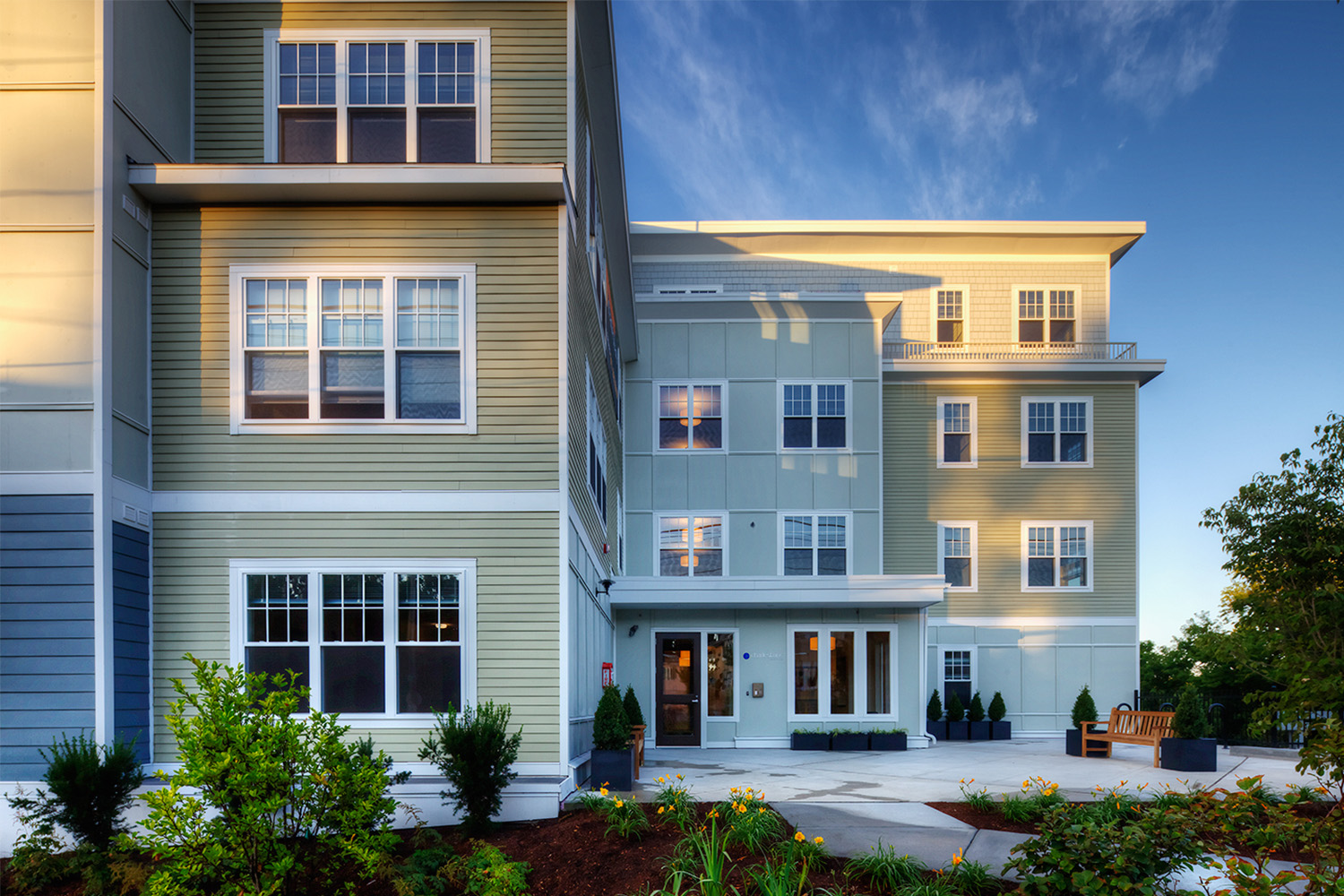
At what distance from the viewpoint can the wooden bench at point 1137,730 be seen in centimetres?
1371

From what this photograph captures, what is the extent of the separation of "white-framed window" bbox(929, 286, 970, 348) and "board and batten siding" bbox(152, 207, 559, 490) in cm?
1525

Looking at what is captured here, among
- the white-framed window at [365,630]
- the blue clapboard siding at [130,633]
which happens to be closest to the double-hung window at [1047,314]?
the white-framed window at [365,630]

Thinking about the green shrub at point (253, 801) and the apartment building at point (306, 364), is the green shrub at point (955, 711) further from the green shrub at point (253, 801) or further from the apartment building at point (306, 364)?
the green shrub at point (253, 801)

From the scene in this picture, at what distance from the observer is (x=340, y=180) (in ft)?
29.3

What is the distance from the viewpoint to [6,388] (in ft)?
27.1

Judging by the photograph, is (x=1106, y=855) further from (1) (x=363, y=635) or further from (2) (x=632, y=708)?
(2) (x=632, y=708)

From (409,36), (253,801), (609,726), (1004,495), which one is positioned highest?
(409,36)

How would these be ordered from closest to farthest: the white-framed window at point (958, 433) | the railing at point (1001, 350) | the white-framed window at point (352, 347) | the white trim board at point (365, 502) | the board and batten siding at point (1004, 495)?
the white trim board at point (365, 502) → the white-framed window at point (352, 347) → the board and batten siding at point (1004, 495) → the white-framed window at point (958, 433) → the railing at point (1001, 350)

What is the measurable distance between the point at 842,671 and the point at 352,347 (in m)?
11.8

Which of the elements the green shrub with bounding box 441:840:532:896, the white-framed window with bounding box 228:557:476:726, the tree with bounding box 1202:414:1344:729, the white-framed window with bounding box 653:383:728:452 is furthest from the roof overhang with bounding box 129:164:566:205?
the white-framed window with bounding box 653:383:728:452

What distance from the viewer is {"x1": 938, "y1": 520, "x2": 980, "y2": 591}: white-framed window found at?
20.7 m

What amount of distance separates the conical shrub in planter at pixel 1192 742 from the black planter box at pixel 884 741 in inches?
185

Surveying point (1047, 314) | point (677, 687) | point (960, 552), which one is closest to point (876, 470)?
point (960, 552)

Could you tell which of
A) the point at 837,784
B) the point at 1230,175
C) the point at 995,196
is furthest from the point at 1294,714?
the point at 995,196
